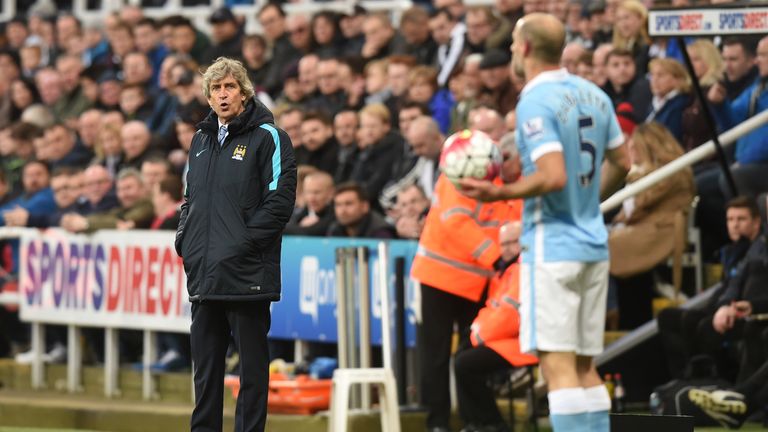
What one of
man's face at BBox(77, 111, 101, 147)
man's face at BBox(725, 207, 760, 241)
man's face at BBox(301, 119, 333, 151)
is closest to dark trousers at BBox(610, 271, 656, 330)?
man's face at BBox(725, 207, 760, 241)

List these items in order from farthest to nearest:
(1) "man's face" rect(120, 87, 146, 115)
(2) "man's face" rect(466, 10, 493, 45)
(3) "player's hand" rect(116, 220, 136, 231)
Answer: (1) "man's face" rect(120, 87, 146, 115), (2) "man's face" rect(466, 10, 493, 45), (3) "player's hand" rect(116, 220, 136, 231)

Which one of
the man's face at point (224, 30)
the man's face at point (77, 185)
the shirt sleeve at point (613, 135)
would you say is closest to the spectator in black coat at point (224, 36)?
the man's face at point (224, 30)

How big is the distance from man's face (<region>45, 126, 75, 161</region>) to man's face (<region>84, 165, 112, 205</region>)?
2.07 m

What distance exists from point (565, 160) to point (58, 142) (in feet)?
37.1

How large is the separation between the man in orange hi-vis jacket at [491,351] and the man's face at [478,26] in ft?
16.6

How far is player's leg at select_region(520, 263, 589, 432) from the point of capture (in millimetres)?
7590

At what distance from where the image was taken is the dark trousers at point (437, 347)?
1140 cm

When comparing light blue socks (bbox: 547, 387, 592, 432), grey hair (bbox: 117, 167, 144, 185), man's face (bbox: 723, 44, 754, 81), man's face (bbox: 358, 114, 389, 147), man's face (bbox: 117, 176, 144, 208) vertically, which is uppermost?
man's face (bbox: 723, 44, 754, 81)

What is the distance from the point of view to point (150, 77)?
19.6m

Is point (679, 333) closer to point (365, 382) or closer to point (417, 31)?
point (365, 382)

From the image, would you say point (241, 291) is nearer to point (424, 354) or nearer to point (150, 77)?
point (424, 354)

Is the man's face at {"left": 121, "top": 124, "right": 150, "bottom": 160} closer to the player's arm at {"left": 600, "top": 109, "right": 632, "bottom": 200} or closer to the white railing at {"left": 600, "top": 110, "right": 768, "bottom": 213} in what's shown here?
the white railing at {"left": 600, "top": 110, "right": 768, "bottom": 213}

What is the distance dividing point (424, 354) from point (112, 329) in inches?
162

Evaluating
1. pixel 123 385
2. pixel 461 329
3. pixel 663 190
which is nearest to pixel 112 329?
pixel 123 385
